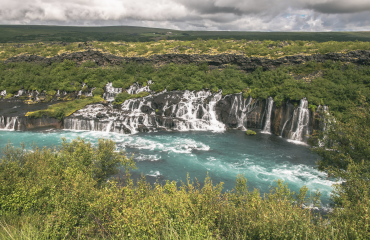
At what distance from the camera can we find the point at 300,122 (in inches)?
1566

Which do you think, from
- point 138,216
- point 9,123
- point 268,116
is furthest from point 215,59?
point 138,216

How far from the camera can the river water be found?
27484 mm

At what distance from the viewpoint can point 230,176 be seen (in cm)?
2794

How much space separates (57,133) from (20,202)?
31.4 meters

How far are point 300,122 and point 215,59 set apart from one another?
103 ft

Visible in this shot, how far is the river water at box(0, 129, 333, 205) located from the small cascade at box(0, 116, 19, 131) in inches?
70.0

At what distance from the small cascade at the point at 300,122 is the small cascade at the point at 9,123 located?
1994 inches

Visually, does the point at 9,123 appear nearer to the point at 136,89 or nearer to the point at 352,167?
the point at 136,89

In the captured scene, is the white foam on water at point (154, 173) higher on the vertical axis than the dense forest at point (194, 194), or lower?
lower

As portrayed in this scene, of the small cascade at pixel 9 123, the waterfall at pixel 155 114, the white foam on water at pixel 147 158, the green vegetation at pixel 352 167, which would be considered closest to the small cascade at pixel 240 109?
the waterfall at pixel 155 114

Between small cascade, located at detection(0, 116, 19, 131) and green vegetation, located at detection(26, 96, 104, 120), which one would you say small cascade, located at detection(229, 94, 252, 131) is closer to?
green vegetation, located at detection(26, 96, 104, 120)

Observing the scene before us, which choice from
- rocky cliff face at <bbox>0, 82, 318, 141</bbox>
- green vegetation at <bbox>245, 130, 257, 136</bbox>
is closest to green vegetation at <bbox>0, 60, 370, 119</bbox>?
rocky cliff face at <bbox>0, 82, 318, 141</bbox>

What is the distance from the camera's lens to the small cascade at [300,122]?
39.4m

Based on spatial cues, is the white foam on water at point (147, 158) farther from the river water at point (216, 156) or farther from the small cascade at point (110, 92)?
the small cascade at point (110, 92)
